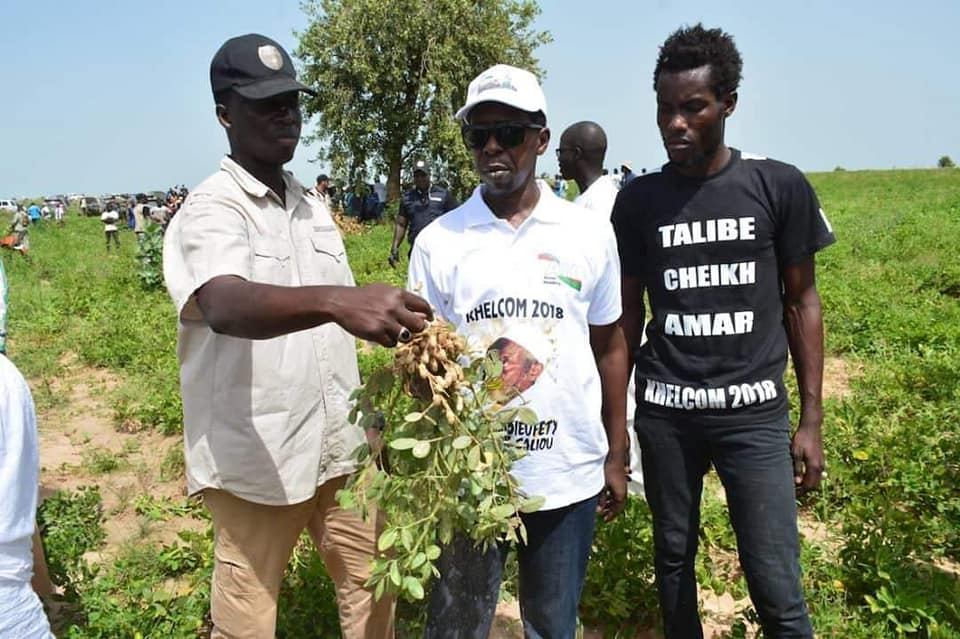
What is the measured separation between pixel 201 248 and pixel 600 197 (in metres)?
2.61

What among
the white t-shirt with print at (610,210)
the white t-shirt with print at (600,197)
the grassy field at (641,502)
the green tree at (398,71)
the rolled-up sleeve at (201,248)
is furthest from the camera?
the green tree at (398,71)

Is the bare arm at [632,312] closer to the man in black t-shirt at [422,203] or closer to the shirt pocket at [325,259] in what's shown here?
the shirt pocket at [325,259]

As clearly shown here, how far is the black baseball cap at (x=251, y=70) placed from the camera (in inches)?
78.8

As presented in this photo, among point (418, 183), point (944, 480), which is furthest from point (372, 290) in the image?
point (418, 183)

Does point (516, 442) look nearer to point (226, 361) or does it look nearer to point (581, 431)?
point (581, 431)

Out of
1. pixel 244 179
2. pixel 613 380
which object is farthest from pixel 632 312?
pixel 244 179

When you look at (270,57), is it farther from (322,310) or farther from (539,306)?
(539,306)

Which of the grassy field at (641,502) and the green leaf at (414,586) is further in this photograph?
the grassy field at (641,502)

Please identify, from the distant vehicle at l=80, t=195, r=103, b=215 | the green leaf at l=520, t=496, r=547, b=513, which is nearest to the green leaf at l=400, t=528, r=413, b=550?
the green leaf at l=520, t=496, r=547, b=513

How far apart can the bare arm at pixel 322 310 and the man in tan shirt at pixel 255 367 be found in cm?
22

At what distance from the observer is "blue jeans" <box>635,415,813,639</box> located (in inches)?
89.5

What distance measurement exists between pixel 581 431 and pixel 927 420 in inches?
141

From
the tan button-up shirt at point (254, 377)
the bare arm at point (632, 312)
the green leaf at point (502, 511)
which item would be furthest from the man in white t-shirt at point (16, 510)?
the bare arm at point (632, 312)

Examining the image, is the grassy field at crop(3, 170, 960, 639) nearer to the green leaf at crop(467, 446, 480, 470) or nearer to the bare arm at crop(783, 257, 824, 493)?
the bare arm at crop(783, 257, 824, 493)
